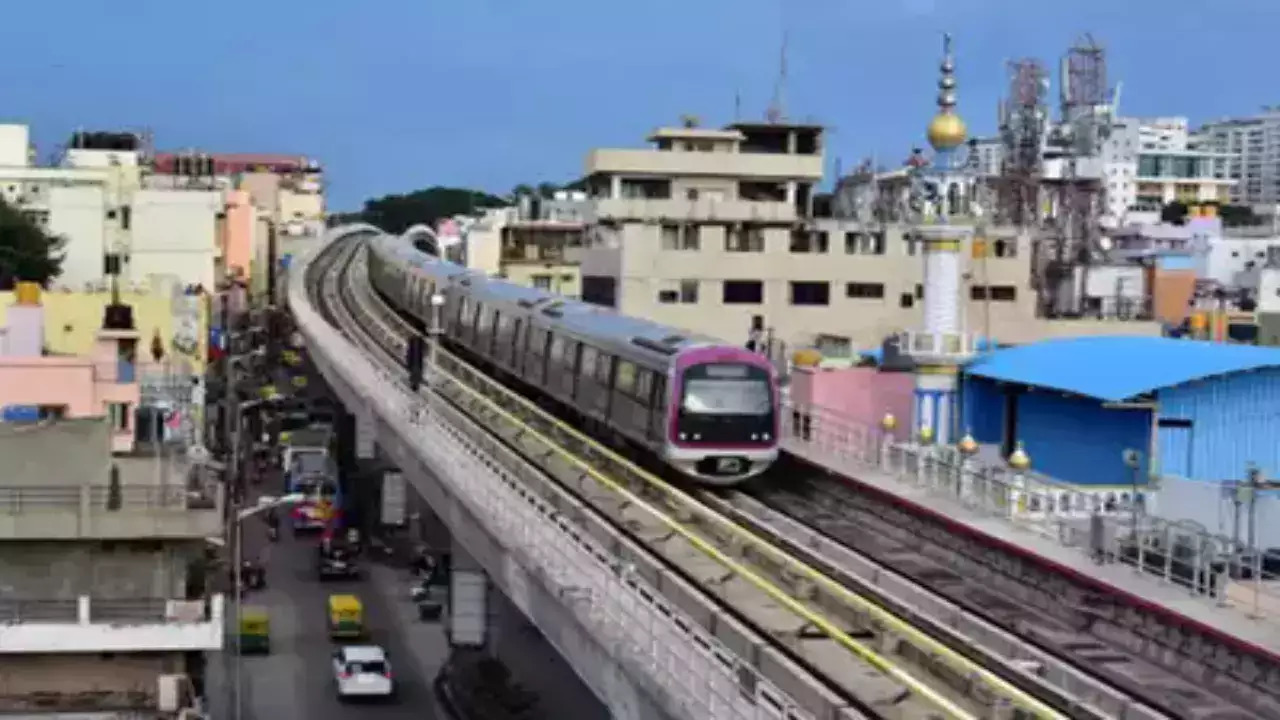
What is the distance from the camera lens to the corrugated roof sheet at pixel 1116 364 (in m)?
23.6

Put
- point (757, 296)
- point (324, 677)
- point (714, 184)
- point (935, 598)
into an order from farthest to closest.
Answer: point (714, 184) → point (757, 296) → point (324, 677) → point (935, 598)

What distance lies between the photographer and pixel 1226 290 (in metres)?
58.1

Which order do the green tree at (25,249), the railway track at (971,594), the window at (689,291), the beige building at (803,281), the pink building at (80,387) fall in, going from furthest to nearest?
1. the green tree at (25,249)
2. the window at (689,291)
3. the beige building at (803,281)
4. the pink building at (80,387)
5. the railway track at (971,594)

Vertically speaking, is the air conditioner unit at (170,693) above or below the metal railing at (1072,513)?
below

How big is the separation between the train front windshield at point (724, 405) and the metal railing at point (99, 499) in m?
6.93

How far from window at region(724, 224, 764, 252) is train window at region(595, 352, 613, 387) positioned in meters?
17.8

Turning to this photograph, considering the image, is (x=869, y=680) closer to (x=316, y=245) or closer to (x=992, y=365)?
(x=992, y=365)

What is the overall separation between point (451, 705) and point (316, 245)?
6624 cm

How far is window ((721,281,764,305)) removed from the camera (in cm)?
4300

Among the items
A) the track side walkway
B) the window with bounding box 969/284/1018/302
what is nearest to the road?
the track side walkway

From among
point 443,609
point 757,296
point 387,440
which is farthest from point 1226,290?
point 387,440

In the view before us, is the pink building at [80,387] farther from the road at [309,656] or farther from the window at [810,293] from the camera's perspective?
the window at [810,293]

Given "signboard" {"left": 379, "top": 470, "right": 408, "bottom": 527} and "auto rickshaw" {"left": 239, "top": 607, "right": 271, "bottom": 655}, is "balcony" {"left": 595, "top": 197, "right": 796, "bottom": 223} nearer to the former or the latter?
"signboard" {"left": 379, "top": 470, "right": 408, "bottom": 527}

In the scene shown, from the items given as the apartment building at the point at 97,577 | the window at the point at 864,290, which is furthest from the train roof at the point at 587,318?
the window at the point at 864,290
